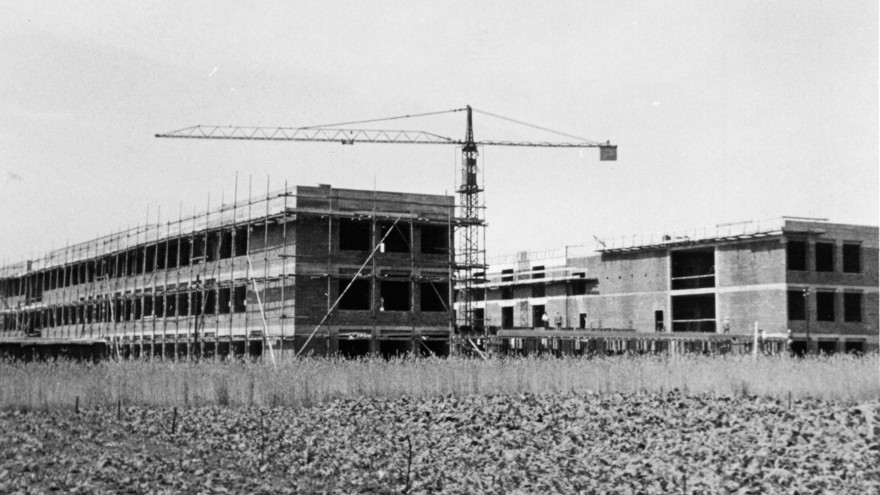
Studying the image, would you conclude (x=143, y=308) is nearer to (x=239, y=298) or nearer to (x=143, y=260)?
(x=143, y=260)

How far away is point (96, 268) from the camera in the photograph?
201 ft

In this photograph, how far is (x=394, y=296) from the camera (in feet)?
144

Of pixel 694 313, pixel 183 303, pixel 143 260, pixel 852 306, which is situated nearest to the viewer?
pixel 183 303

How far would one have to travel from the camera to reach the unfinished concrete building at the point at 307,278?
135 ft

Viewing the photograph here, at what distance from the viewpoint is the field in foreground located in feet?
42.3

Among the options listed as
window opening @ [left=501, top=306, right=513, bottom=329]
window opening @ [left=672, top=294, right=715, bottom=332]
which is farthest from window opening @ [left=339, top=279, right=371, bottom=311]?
window opening @ [left=501, top=306, right=513, bottom=329]

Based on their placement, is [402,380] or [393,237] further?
[393,237]

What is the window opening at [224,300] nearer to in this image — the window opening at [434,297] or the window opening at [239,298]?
the window opening at [239,298]

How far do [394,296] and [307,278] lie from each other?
14.9 ft

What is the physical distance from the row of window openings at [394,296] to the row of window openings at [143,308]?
4878 millimetres

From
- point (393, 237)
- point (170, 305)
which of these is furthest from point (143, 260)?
point (393, 237)

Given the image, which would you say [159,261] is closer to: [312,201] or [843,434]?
[312,201]

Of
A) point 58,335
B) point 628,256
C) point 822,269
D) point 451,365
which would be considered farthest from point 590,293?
point 451,365

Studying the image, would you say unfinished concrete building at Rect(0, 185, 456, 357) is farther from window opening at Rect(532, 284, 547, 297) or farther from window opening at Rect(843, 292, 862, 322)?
window opening at Rect(532, 284, 547, 297)
